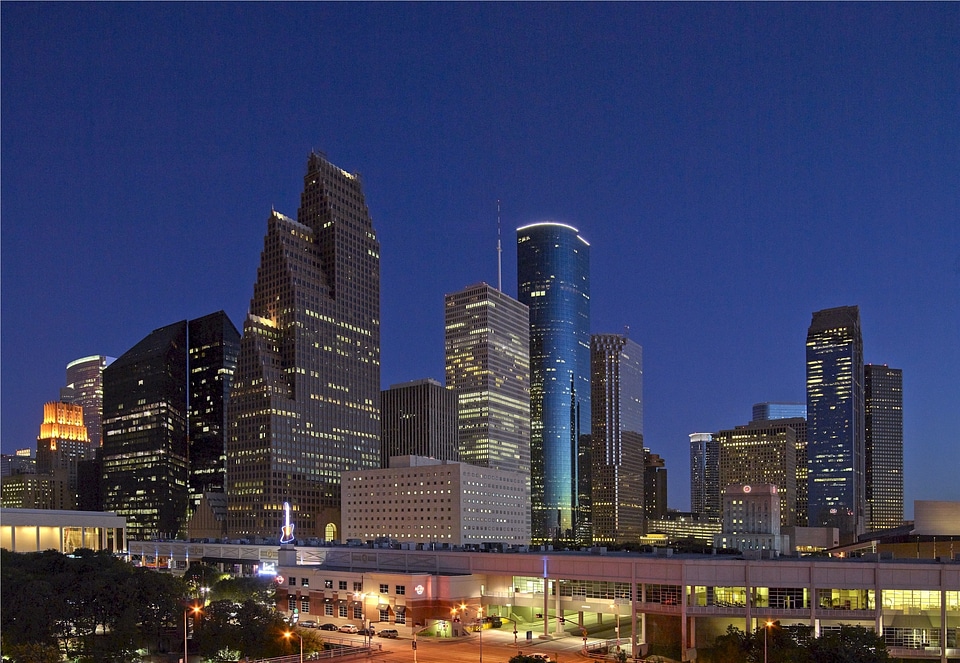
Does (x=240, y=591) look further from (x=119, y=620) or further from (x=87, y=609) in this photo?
(x=119, y=620)

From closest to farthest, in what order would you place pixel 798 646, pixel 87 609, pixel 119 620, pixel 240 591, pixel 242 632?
1. pixel 798 646
2. pixel 119 620
3. pixel 242 632
4. pixel 87 609
5. pixel 240 591

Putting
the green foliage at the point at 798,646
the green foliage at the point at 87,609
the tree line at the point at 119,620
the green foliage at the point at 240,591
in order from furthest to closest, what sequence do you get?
the green foliage at the point at 240,591 → the tree line at the point at 119,620 → the green foliage at the point at 87,609 → the green foliage at the point at 798,646

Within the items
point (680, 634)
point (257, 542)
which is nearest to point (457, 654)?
point (680, 634)

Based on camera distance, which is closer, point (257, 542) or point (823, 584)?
point (823, 584)

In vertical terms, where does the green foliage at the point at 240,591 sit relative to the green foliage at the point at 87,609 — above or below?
below

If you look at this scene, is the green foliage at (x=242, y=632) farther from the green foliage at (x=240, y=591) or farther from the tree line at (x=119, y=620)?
the green foliage at (x=240, y=591)

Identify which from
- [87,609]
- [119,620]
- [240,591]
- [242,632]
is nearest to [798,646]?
[242,632]

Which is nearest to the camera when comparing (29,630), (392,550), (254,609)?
(29,630)

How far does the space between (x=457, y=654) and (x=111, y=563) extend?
123 ft

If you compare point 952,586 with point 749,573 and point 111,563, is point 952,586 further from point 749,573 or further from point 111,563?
point 111,563

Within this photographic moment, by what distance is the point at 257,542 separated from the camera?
161 m

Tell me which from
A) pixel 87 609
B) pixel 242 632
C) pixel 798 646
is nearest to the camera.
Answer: pixel 798 646

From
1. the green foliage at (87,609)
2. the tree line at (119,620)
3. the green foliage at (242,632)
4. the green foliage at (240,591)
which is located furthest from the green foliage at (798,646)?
the green foliage at (240,591)

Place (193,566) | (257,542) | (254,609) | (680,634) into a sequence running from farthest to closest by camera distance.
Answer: (257,542), (193,566), (680,634), (254,609)
